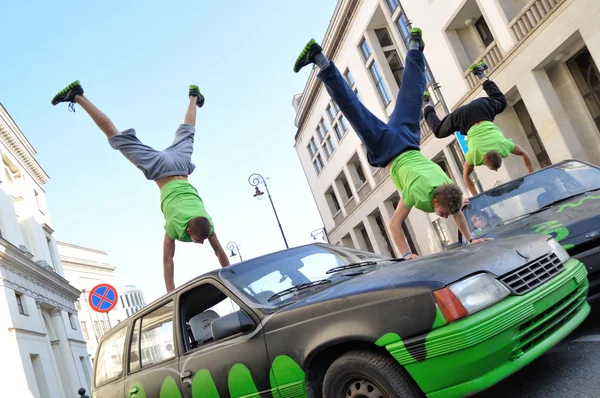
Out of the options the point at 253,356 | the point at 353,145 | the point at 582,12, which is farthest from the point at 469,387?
the point at 353,145

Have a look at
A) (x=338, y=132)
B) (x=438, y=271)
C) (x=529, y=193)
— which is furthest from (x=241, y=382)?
(x=338, y=132)

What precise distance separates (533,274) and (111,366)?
3.93 metres

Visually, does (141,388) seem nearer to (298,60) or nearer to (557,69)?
(298,60)

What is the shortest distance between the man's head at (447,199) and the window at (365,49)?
2274 cm

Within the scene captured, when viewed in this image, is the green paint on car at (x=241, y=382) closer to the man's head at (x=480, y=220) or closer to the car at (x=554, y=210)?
the car at (x=554, y=210)

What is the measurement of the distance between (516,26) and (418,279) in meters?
14.7

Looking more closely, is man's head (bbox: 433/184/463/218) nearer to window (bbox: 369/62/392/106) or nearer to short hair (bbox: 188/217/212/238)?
short hair (bbox: 188/217/212/238)

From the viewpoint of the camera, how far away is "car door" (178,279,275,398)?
11.6ft

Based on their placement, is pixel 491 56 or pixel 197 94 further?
pixel 491 56

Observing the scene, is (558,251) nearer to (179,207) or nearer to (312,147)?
(179,207)

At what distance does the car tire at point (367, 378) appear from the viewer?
2.85 m

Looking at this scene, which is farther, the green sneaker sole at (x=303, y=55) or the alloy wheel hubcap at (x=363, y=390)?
the green sneaker sole at (x=303, y=55)

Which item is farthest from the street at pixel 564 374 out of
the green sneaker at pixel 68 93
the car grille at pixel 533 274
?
the green sneaker at pixel 68 93

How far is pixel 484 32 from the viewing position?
18.5 metres
